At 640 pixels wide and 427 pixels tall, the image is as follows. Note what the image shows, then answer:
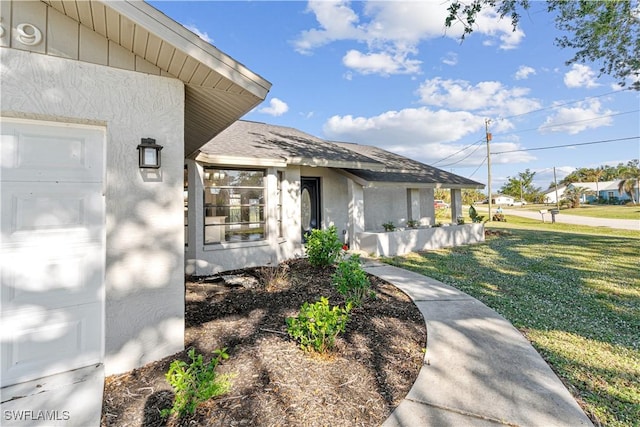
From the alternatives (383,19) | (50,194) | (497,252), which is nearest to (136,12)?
(50,194)

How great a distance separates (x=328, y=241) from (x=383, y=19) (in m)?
7.44

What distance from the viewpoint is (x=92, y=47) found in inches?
118

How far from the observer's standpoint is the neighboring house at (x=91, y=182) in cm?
271

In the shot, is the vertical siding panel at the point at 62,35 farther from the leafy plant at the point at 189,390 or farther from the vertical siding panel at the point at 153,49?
the leafy plant at the point at 189,390

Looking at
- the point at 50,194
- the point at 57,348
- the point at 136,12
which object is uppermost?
the point at 136,12

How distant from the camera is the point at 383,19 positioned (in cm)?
928

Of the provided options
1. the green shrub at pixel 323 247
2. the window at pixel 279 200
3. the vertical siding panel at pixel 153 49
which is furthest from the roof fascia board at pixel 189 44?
the window at pixel 279 200

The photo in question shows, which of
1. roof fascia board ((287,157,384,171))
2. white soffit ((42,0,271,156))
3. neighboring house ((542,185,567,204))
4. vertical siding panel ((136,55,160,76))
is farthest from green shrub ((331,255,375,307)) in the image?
neighboring house ((542,185,567,204))

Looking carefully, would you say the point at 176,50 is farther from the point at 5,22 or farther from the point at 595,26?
the point at 595,26

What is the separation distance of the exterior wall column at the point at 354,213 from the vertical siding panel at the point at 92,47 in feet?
26.9

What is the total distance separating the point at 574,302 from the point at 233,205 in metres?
7.83

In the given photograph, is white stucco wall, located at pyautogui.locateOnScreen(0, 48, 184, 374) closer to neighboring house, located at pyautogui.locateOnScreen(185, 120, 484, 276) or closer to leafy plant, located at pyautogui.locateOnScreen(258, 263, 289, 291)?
leafy plant, located at pyautogui.locateOnScreen(258, 263, 289, 291)

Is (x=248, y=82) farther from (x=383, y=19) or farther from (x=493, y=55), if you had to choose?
(x=493, y=55)

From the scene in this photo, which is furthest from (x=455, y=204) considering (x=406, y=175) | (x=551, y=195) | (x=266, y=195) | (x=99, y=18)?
(x=551, y=195)
